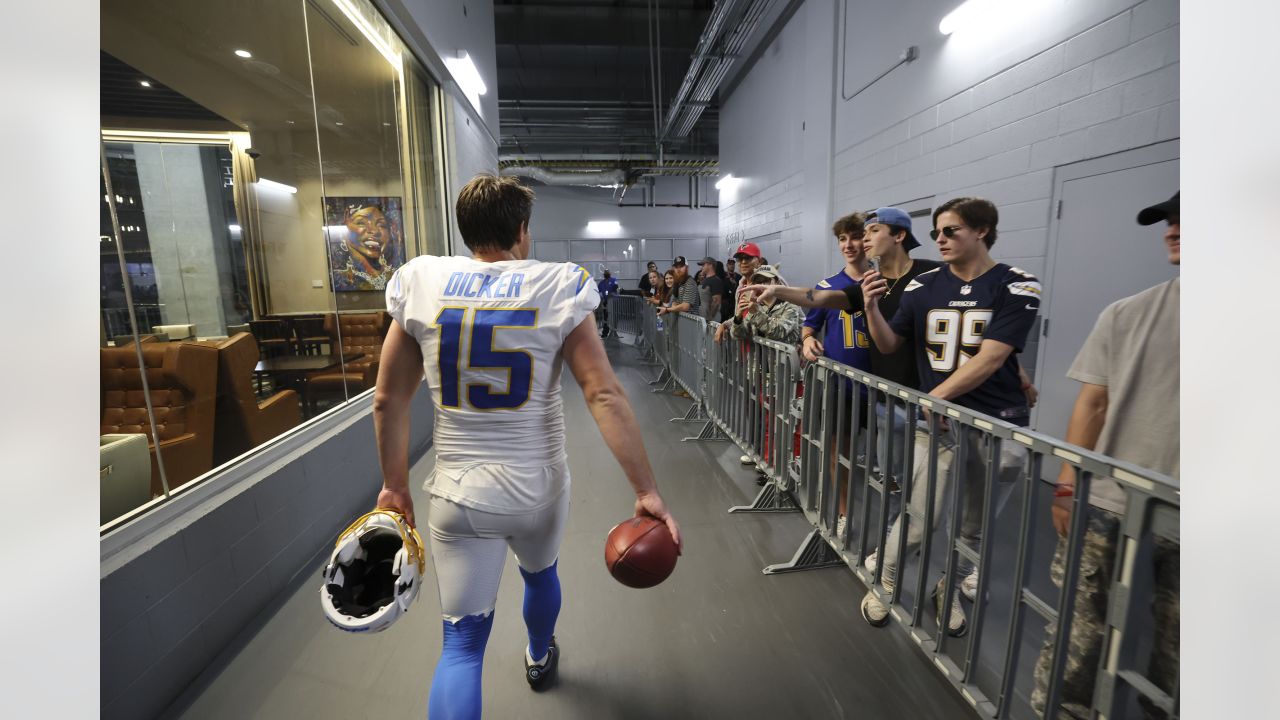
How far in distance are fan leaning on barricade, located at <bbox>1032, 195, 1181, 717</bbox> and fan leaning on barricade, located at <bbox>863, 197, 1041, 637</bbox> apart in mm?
410

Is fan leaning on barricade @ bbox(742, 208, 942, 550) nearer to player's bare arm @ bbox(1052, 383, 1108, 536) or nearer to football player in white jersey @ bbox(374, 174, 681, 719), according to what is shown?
player's bare arm @ bbox(1052, 383, 1108, 536)

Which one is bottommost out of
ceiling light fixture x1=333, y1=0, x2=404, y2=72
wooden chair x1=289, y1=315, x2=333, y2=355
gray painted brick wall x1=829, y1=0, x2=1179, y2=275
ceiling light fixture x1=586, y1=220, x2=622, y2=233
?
wooden chair x1=289, y1=315, x2=333, y2=355

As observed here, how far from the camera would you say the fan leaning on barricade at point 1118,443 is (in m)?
1.36

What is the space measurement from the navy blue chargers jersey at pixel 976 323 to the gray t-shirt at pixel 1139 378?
53 cm

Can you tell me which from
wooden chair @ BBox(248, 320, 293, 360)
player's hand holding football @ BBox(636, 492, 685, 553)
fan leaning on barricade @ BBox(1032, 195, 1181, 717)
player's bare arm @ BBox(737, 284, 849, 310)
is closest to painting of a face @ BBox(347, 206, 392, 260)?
wooden chair @ BBox(248, 320, 293, 360)

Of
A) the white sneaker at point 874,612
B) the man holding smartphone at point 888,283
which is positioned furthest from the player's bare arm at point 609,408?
the man holding smartphone at point 888,283

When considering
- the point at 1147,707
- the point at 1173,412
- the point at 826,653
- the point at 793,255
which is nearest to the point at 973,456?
the point at 1173,412

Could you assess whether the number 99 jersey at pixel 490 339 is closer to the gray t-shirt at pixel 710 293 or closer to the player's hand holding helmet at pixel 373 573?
the player's hand holding helmet at pixel 373 573

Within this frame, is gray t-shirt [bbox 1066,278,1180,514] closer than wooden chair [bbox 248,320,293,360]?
Yes

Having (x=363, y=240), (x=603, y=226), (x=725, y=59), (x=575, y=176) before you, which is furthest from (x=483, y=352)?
(x=603, y=226)

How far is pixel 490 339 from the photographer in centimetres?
146

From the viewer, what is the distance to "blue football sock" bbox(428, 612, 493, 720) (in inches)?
57.4

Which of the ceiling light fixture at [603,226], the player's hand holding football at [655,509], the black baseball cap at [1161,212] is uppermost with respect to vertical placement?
the ceiling light fixture at [603,226]
